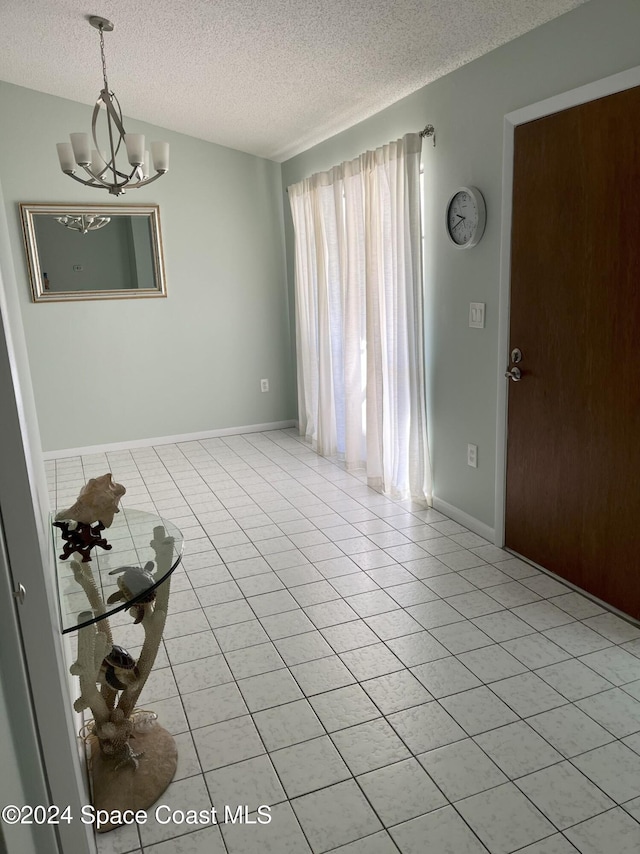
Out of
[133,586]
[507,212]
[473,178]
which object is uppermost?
[473,178]

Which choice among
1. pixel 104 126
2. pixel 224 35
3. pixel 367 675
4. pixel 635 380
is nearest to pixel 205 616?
pixel 367 675

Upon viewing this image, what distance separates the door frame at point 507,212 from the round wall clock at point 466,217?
15cm

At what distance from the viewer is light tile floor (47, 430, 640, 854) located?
63.9 inches

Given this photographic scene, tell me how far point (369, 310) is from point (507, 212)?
1.22 metres

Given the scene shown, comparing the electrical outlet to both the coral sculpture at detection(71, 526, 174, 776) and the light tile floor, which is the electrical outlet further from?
the coral sculpture at detection(71, 526, 174, 776)

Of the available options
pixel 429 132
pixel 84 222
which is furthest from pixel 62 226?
pixel 429 132

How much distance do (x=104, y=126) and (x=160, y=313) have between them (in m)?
1.42

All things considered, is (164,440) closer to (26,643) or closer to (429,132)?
(429,132)

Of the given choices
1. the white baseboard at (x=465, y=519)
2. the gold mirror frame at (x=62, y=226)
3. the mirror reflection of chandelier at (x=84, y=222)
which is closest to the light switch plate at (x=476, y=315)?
the white baseboard at (x=465, y=519)

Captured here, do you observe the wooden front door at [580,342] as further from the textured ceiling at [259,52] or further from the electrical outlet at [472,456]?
the textured ceiling at [259,52]

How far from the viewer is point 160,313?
5.21 metres

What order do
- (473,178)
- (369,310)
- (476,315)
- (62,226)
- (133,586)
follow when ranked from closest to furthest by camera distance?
(133,586)
(473,178)
(476,315)
(369,310)
(62,226)

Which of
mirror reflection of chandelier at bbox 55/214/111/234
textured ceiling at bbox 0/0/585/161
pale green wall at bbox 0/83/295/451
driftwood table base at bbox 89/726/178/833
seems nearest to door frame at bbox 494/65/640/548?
textured ceiling at bbox 0/0/585/161

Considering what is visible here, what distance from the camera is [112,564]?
1.73 metres
